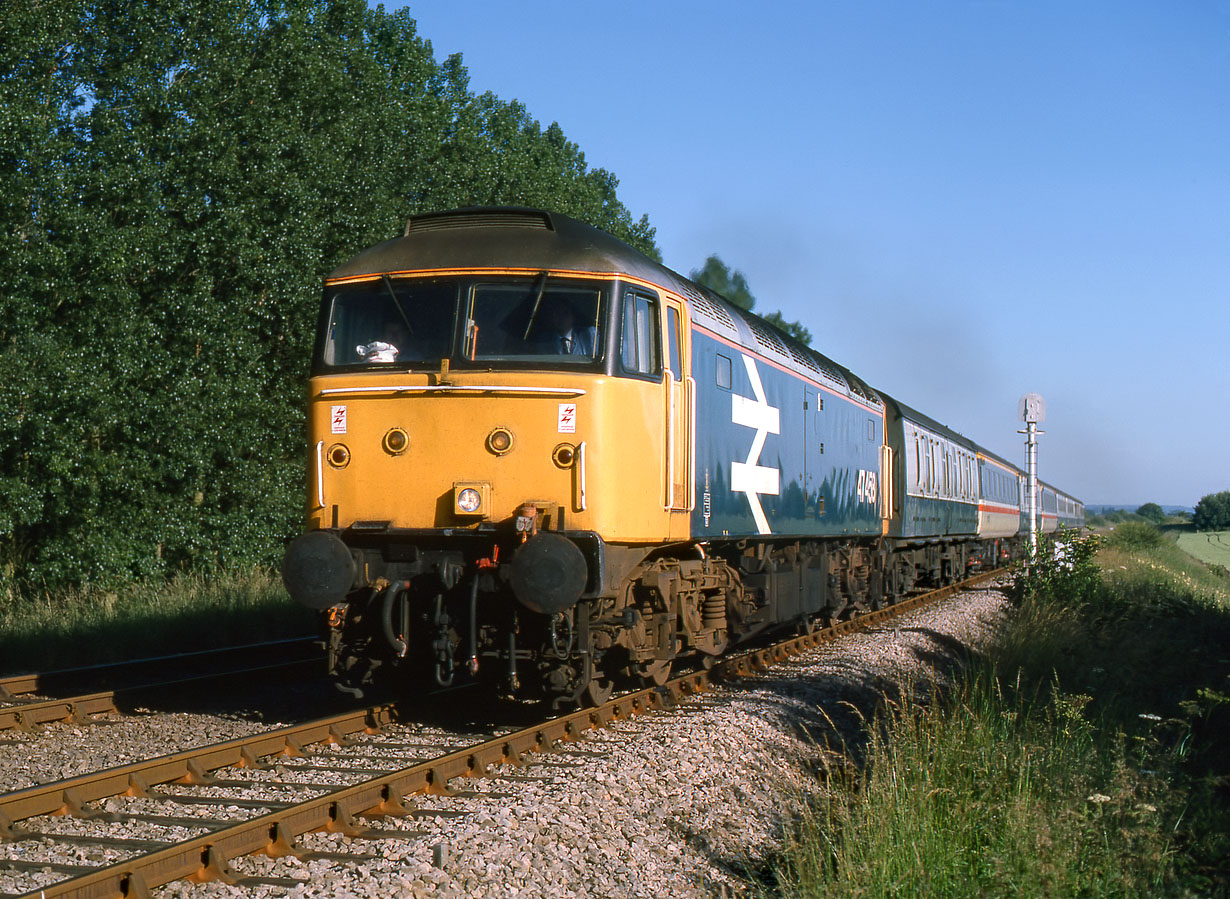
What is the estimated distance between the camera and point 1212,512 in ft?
325

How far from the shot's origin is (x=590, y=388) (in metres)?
7.79

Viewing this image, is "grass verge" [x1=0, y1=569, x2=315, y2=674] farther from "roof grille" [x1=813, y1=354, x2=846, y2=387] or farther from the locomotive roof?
"roof grille" [x1=813, y1=354, x2=846, y2=387]

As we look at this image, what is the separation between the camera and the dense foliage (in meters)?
16.3

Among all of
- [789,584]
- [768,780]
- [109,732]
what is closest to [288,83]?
[789,584]

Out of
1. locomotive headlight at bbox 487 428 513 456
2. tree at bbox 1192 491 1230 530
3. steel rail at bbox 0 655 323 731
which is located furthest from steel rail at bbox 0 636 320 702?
tree at bbox 1192 491 1230 530

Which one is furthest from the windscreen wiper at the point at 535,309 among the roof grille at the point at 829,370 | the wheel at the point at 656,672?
the roof grille at the point at 829,370

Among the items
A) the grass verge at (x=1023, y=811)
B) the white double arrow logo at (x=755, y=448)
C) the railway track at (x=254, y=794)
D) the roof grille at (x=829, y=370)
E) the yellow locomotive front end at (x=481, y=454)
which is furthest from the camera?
the roof grille at (x=829, y=370)

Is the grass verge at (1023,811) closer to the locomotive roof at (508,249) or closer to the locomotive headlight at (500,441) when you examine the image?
the locomotive headlight at (500,441)

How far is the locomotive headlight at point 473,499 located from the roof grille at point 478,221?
1.91 meters

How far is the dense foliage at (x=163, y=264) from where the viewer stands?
16.3 m

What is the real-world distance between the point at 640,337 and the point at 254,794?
12.7 ft

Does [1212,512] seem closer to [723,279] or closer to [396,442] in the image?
[723,279]

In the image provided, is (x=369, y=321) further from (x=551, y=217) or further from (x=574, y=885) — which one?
(x=574, y=885)

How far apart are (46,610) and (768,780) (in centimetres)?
1079
